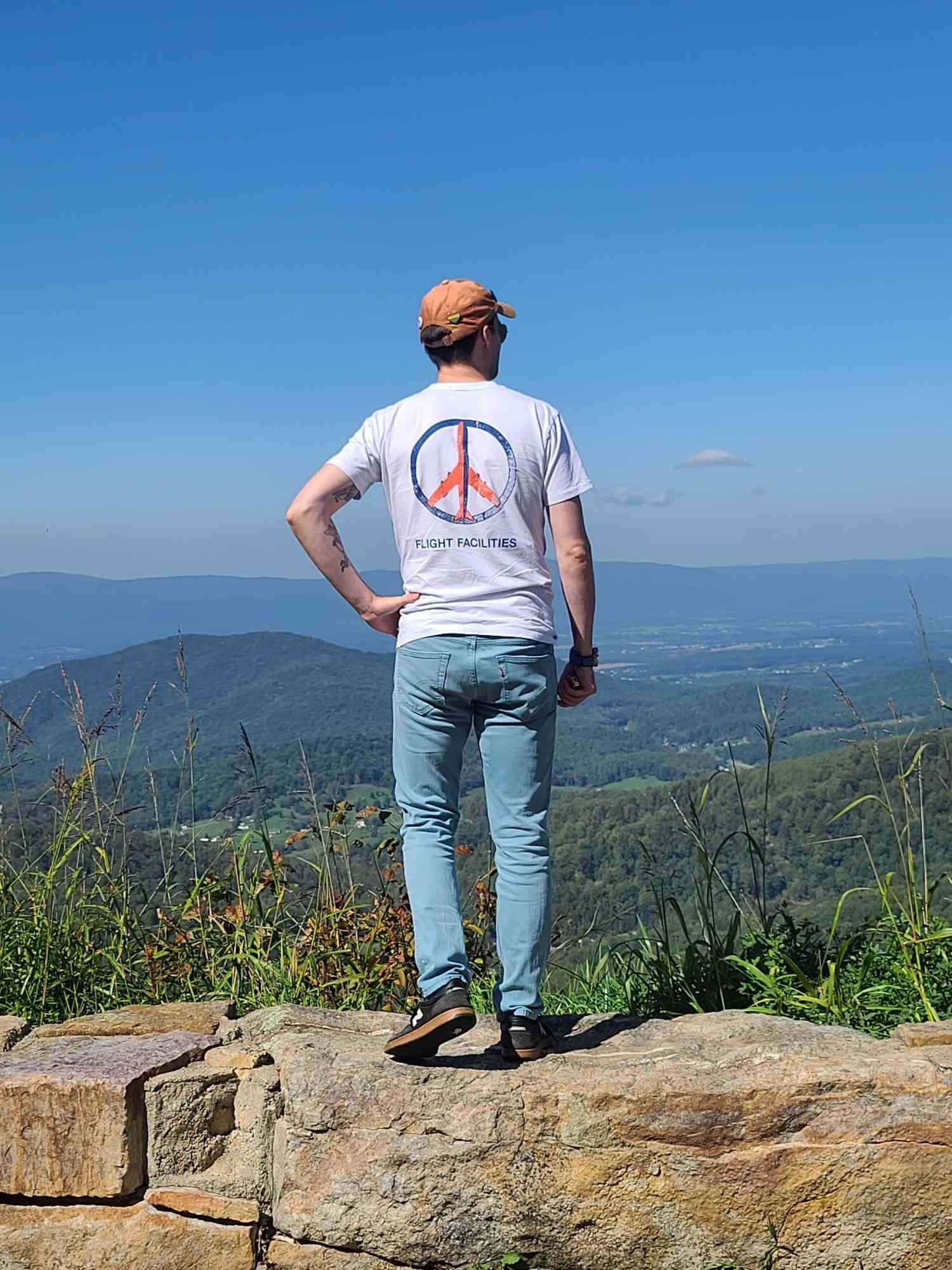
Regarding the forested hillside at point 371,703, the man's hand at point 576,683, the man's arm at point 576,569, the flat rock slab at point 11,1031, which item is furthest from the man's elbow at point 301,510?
the forested hillside at point 371,703

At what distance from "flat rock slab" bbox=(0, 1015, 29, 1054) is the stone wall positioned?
32 centimetres

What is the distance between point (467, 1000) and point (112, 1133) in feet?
3.31

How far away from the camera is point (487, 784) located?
10.2 ft

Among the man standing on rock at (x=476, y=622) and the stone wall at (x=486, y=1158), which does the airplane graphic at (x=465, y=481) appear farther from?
the stone wall at (x=486, y=1158)

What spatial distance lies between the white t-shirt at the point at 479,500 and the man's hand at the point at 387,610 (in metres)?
0.03

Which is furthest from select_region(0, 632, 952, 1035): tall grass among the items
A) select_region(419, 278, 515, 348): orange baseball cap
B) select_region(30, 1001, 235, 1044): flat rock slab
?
select_region(419, 278, 515, 348): orange baseball cap

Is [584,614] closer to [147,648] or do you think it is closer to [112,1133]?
[112,1133]

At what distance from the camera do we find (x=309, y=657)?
344ft

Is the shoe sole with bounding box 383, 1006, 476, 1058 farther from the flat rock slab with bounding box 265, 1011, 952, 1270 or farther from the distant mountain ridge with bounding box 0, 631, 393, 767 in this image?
the distant mountain ridge with bounding box 0, 631, 393, 767

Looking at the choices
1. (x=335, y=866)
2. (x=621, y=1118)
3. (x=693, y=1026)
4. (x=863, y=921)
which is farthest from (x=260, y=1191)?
(x=863, y=921)

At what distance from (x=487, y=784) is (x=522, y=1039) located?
701mm

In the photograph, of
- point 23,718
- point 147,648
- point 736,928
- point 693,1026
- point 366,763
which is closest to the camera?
point 693,1026

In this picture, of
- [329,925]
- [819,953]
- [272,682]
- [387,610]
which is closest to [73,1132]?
[329,925]

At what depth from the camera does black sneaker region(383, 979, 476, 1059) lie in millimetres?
2963
